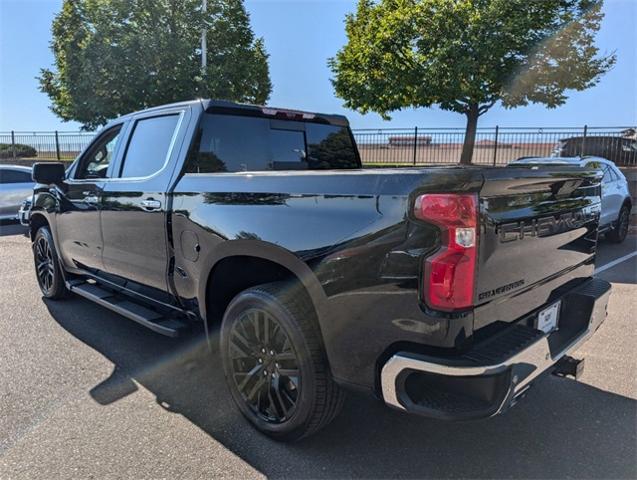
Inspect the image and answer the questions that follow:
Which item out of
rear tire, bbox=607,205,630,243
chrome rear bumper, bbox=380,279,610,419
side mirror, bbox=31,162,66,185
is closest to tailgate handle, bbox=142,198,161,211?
side mirror, bbox=31,162,66,185

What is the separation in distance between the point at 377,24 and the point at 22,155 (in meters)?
16.4

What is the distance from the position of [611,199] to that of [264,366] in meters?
8.02

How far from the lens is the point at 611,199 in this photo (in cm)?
862

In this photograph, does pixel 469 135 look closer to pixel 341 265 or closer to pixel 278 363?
pixel 278 363

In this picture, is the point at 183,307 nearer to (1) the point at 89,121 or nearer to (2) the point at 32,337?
(2) the point at 32,337

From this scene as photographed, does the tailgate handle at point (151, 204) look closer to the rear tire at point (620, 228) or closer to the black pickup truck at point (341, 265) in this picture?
the black pickup truck at point (341, 265)

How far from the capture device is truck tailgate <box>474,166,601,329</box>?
7.14ft

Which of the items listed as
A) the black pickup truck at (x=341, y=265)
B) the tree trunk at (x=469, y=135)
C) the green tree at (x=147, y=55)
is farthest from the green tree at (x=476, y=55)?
the black pickup truck at (x=341, y=265)

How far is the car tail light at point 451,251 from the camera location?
2061 mm

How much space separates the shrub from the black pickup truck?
68.6 feet

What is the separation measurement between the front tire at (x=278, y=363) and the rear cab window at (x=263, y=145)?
47.3 inches

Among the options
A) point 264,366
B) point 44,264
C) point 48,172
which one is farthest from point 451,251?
point 44,264

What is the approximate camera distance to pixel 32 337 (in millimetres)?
4453

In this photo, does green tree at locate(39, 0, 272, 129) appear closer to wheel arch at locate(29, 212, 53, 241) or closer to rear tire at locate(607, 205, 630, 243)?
wheel arch at locate(29, 212, 53, 241)
